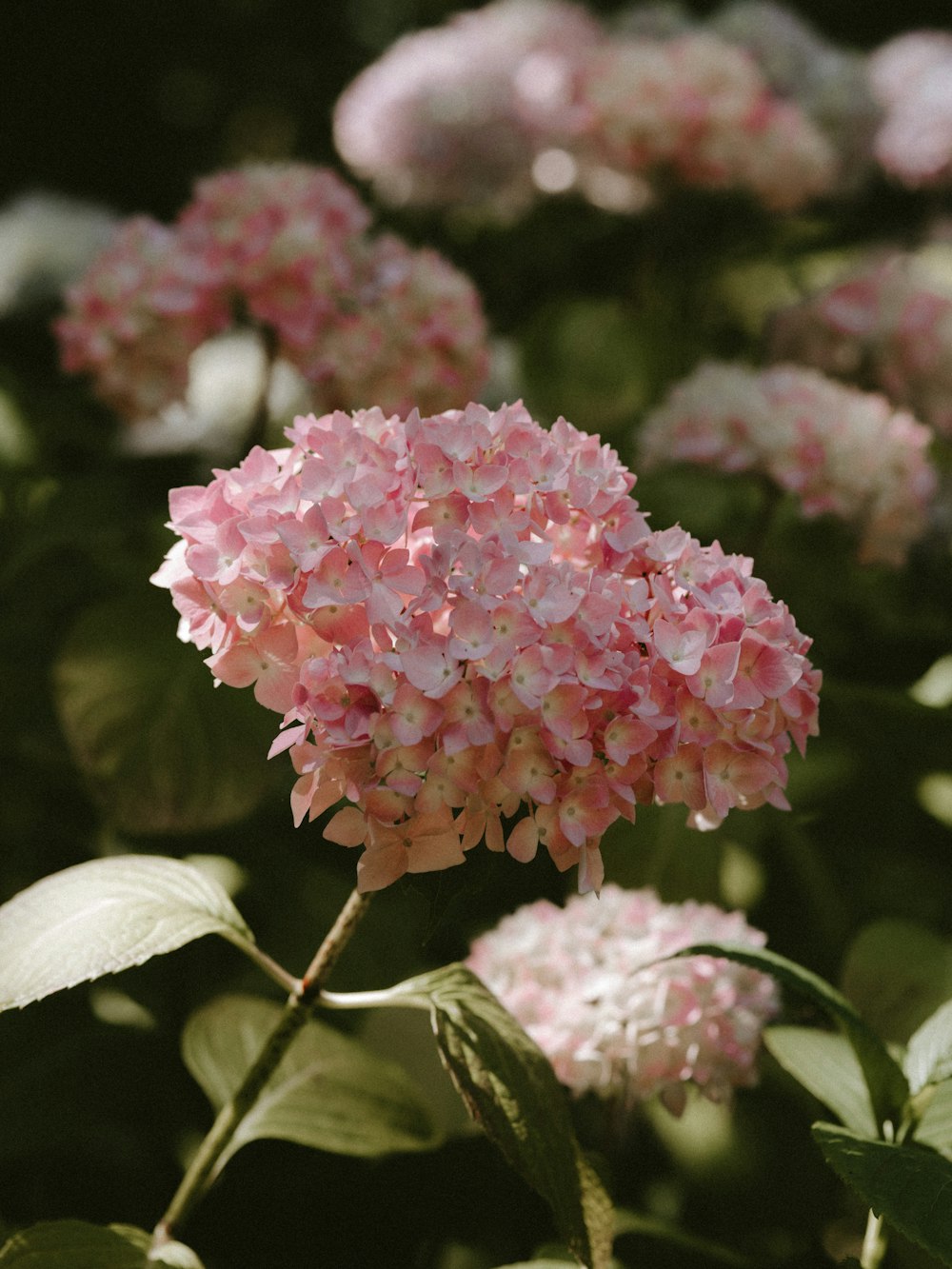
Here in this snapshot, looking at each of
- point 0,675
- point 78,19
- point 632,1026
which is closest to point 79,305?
point 0,675

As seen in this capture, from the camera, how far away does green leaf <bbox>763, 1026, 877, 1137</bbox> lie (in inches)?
20.9

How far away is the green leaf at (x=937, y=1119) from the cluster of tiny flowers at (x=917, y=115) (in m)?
1.25

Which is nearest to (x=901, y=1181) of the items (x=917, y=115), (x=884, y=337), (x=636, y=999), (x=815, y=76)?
(x=636, y=999)

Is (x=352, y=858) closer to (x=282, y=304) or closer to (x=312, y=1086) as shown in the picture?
(x=312, y=1086)

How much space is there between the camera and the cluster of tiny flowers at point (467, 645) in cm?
40

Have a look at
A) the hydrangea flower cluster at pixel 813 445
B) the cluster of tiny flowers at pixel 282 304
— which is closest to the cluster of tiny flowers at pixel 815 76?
the hydrangea flower cluster at pixel 813 445

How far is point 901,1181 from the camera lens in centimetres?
43

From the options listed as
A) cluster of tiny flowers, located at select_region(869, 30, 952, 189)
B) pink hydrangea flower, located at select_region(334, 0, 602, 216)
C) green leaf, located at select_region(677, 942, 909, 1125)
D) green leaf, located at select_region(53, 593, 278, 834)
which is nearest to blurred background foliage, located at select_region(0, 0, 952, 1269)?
green leaf, located at select_region(53, 593, 278, 834)

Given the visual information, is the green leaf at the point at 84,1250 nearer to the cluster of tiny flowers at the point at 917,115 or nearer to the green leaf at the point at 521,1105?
the green leaf at the point at 521,1105

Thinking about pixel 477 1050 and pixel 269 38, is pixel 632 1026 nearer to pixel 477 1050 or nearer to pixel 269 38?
pixel 477 1050

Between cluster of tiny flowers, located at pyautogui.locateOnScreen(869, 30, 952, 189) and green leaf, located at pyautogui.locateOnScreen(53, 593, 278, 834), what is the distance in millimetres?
1109

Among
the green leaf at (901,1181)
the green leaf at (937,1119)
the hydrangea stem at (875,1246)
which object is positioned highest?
the green leaf at (901,1181)

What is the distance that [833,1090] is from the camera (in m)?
0.54

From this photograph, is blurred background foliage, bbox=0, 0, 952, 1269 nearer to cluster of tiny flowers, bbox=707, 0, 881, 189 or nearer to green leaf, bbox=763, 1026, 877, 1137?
green leaf, bbox=763, 1026, 877, 1137
